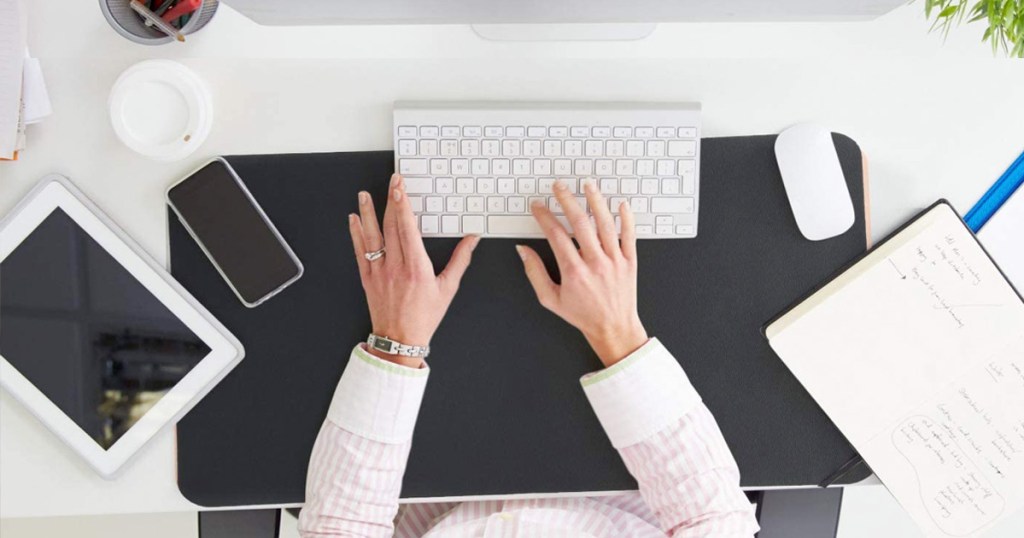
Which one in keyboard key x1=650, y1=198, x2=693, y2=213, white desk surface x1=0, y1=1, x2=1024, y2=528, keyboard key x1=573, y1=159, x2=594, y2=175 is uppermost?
white desk surface x1=0, y1=1, x2=1024, y2=528

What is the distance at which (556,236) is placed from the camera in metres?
0.77

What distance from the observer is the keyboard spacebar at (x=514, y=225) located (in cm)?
78

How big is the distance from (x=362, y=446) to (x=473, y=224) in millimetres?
262

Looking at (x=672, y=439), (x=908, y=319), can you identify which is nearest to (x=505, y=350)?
(x=672, y=439)

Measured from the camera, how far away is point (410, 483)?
2.79 ft

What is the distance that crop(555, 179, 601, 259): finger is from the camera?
29.7 inches

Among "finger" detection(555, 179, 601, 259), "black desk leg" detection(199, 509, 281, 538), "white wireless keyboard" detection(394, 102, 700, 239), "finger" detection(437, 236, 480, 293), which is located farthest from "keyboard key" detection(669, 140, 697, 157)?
"black desk leg" detection(199, 509, 281, 538)

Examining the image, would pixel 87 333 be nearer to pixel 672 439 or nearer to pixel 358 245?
pixel 358 245

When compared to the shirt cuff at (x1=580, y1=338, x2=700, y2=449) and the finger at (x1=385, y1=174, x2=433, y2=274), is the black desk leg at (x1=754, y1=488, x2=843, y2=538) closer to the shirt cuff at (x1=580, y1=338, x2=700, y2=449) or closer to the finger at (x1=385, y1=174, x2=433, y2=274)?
the shirt cuff at (x1=580, y1=338, x2=700, y2=449)

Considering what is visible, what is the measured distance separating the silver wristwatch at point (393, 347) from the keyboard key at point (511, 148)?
225mm

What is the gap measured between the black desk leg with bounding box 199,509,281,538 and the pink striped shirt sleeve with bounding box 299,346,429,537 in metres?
0.08

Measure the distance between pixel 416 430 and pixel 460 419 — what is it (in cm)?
5

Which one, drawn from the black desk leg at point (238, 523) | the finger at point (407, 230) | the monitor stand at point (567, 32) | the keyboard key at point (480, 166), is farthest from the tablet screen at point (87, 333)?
the monitor stand at point (567, 32)

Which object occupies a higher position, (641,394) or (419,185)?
(419,185)
